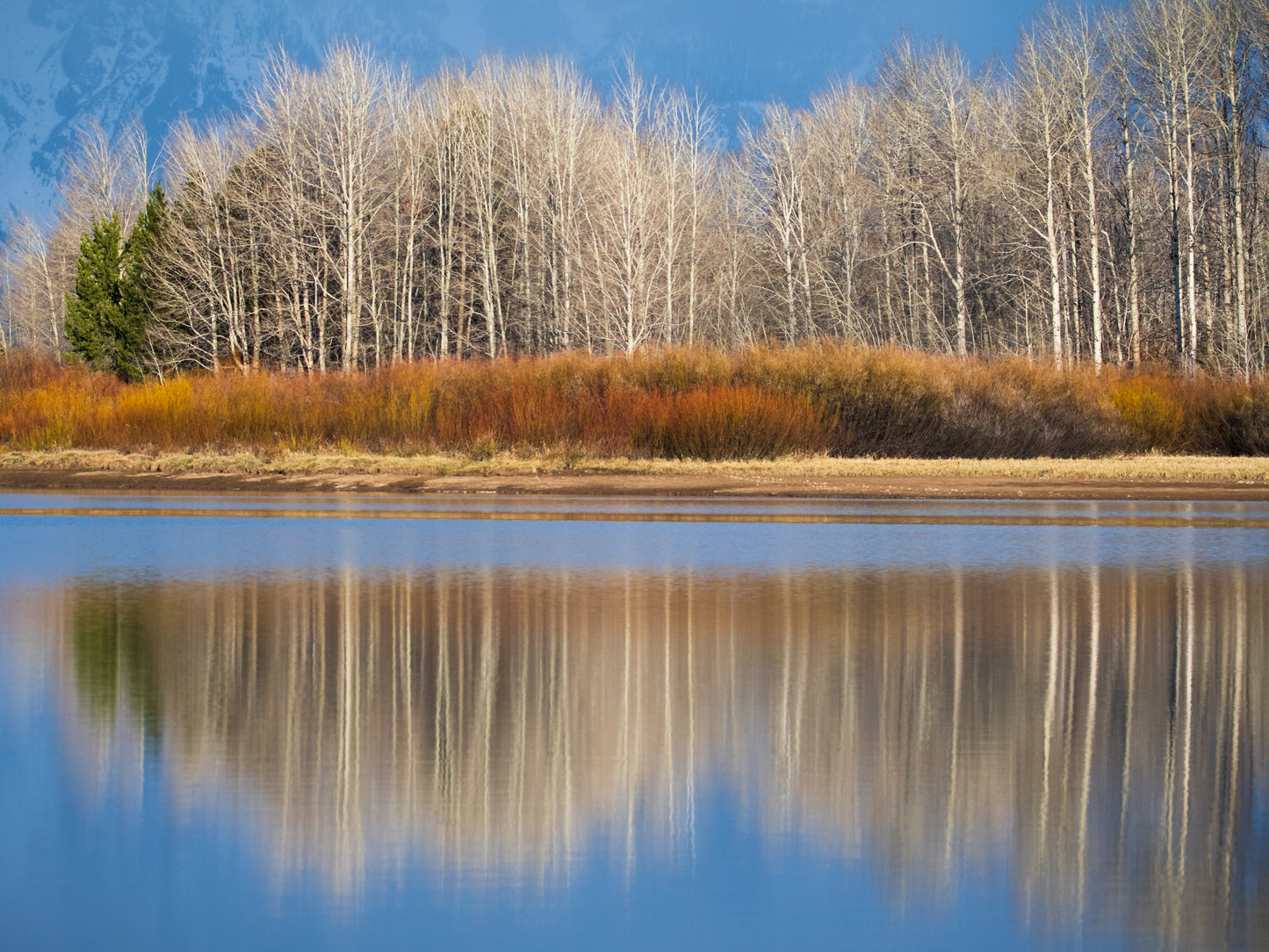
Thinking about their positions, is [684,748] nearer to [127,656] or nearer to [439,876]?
[439,876]

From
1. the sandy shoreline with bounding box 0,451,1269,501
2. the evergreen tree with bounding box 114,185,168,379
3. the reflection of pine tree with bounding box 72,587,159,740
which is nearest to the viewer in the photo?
the reflection of pine tree with bounding box 72,587,159,740

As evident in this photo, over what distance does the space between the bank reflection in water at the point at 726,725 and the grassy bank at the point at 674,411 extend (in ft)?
59.6

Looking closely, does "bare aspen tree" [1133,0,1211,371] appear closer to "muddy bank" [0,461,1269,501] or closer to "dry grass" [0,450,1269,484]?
"dry grass" [0,450,1269,484]


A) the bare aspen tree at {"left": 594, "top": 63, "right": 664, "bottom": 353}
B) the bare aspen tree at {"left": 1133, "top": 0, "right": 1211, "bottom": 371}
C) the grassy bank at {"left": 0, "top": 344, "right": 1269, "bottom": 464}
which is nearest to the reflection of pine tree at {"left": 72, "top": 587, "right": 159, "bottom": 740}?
the grassy bank at {"left": 0, "top": 344, "right": 1269, "bottom": 464}

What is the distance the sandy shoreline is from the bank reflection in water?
12.5 m

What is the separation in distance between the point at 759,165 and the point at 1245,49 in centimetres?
2240

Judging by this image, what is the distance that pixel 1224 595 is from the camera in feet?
39.7

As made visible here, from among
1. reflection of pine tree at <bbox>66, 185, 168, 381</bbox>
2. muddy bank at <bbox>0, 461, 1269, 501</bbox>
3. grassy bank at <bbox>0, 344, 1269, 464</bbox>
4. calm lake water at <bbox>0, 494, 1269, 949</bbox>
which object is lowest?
calm lake water at <bbox>0, 494, 1269, 949</bbox>

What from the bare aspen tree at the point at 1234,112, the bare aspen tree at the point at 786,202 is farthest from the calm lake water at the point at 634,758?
the bare aspen tree at the point at 786,202

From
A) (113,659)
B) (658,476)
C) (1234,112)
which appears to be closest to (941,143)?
(1234,112)

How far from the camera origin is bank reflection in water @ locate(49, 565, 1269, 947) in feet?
17.5

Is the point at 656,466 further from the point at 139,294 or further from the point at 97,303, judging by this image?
the point at 97,303

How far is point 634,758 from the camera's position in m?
6.62

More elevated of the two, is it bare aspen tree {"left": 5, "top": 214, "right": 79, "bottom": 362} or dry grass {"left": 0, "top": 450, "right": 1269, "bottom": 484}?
bare aspen tree {"left": 5, "top": 214, "right": 79, "bottom": 362}
